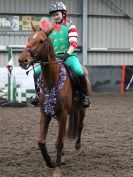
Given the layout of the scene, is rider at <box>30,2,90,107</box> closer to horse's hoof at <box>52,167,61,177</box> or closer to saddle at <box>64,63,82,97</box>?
saddle at <box>64,63,82,97</box>

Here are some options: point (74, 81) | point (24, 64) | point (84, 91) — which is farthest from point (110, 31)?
point (24, 64)

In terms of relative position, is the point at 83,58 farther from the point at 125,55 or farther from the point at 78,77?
the point at 78,77

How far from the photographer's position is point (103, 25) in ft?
78.3

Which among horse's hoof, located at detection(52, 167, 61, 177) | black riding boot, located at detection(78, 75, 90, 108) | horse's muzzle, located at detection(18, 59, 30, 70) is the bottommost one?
horse's hoof, located at detection(52, 167, 61, 177)

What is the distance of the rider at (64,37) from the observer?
7172 mm

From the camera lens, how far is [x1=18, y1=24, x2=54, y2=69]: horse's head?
19.5 feet

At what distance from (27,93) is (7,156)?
8.71 meters

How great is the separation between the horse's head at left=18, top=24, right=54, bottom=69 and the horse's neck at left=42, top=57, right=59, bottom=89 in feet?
0.45

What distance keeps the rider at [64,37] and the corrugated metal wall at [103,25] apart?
1550 centimetres

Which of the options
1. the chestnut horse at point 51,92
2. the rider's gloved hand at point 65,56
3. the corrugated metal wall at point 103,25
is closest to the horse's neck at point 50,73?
the chestnut horse at point 51,92

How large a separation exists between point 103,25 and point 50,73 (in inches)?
689

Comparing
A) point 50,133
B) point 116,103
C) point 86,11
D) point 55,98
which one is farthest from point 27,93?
point 55,98

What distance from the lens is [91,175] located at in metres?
6.59

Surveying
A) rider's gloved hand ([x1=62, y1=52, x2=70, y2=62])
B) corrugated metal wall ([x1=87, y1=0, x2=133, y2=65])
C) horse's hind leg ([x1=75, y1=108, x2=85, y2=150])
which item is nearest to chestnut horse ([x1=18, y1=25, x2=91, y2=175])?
rider's gloved hand ([x1=62, y1=52, x2=70, y2=62])
